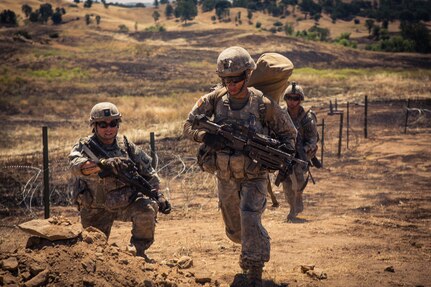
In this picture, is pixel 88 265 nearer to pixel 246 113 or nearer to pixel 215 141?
pixel 215 141

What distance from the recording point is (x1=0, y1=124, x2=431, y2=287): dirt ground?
523 cm

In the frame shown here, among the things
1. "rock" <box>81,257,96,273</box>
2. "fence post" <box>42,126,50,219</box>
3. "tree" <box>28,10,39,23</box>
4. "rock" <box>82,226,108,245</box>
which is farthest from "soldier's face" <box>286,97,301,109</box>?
"tree" <box>28,10,39,23</box>

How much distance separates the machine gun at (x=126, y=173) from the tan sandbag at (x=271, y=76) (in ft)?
4.91

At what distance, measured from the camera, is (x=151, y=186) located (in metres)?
6.37

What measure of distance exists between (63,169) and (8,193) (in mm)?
2126

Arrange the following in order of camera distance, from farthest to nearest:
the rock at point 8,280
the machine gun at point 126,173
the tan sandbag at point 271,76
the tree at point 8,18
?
the tree at point 8,18, the tan sandbag at point 271,76, the machine gun at point 126,173, the rock at point 8,280

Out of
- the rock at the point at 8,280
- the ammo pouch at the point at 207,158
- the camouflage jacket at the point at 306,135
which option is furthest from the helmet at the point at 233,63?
the camouflage jacket at the point at 306,135

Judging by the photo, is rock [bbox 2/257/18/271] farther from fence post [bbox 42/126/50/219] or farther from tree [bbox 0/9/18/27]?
tree [bbox 0/9/18/27]

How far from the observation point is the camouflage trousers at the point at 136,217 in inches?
252

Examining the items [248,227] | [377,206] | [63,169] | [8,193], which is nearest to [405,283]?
[248,227]

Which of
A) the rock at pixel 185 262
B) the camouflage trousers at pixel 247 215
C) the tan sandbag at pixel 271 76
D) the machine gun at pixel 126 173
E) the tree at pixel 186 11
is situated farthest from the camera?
the tree at pixel 186 11

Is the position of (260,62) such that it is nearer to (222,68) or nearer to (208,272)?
(222,68)

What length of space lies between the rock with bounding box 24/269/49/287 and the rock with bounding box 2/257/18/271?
0.74ft

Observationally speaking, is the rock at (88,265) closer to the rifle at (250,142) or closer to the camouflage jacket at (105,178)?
the camouflage jacket at (105,178)
